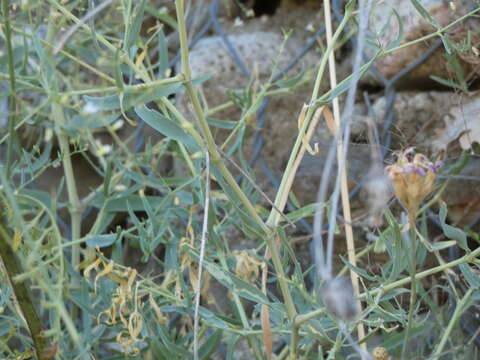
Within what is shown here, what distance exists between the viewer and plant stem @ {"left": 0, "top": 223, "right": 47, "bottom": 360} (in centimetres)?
48

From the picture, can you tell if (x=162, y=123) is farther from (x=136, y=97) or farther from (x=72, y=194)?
(x=72, y=194)

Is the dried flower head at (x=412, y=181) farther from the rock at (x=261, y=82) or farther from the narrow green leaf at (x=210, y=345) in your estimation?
the rock at (x=261, y=82)

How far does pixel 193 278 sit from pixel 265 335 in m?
0.10

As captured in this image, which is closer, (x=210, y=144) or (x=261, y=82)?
(x=210, y=144)

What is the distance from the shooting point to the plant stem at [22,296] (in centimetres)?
48

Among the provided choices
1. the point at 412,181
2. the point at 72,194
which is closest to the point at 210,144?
the point at 412,181

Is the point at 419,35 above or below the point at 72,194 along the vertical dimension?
above

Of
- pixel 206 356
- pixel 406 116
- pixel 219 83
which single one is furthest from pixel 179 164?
pixel 206 356

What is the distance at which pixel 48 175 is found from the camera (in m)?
1.09

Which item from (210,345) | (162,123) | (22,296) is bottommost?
(210,345)

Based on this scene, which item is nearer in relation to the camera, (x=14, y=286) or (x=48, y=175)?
(x=14, y=286)

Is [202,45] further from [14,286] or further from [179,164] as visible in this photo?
[14,286]

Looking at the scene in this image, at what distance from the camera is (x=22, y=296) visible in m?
0.50

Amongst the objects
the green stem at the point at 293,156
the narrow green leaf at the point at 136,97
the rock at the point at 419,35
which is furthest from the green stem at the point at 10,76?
the rock at the point at 419,35
